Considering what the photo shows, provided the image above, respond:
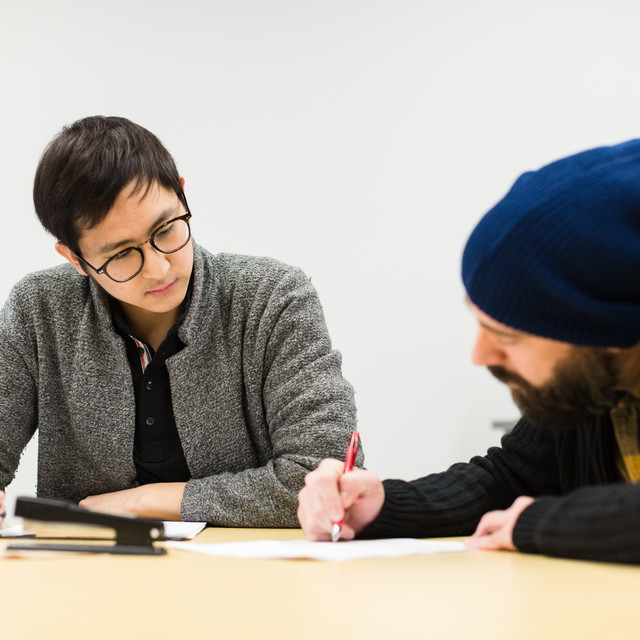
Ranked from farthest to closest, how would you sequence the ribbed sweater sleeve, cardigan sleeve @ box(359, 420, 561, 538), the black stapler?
1. cardigan sleeve @ box(359, 420, 561, 538)
2. the black stapler
3. the ribbed sweater sleeve

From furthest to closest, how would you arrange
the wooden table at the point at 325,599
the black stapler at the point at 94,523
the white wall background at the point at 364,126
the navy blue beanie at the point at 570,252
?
the white wall background at the point at 364,126 < the black stapler at the point at 94,523 < the navy blue beanie at the point at 570,252 < the wooden table at the point at 325,599

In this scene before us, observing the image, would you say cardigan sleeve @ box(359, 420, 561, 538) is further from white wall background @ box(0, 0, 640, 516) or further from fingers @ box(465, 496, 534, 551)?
white wall background @ box(0, 0, 640, 516)

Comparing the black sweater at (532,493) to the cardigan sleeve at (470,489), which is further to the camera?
the cardigan sleeve at (470,489)

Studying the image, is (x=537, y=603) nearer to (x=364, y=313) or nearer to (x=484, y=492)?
(x=484, y=492)

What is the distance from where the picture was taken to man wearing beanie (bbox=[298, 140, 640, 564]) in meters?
0.89

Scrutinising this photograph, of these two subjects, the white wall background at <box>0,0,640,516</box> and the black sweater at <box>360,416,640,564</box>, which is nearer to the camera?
the black sweater at <box>360,416,640,564</box>

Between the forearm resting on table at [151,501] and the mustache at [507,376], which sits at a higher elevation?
the mustache at [507,376]

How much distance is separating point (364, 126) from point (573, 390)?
1.88 meters

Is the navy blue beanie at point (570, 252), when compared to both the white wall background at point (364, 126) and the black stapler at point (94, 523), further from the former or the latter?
the white wall background at point (364, 126)

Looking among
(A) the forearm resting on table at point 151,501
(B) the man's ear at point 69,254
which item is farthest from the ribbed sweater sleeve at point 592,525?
(B) the man's ear at point 69,254

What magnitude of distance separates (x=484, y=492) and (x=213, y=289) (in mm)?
830

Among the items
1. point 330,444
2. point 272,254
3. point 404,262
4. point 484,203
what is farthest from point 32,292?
point 484,203

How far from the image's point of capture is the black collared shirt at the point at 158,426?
1.73 m

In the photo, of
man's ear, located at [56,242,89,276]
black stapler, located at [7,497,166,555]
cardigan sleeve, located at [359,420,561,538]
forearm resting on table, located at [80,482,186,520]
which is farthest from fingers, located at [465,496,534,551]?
man's ear, located at [56,242,89,276]
